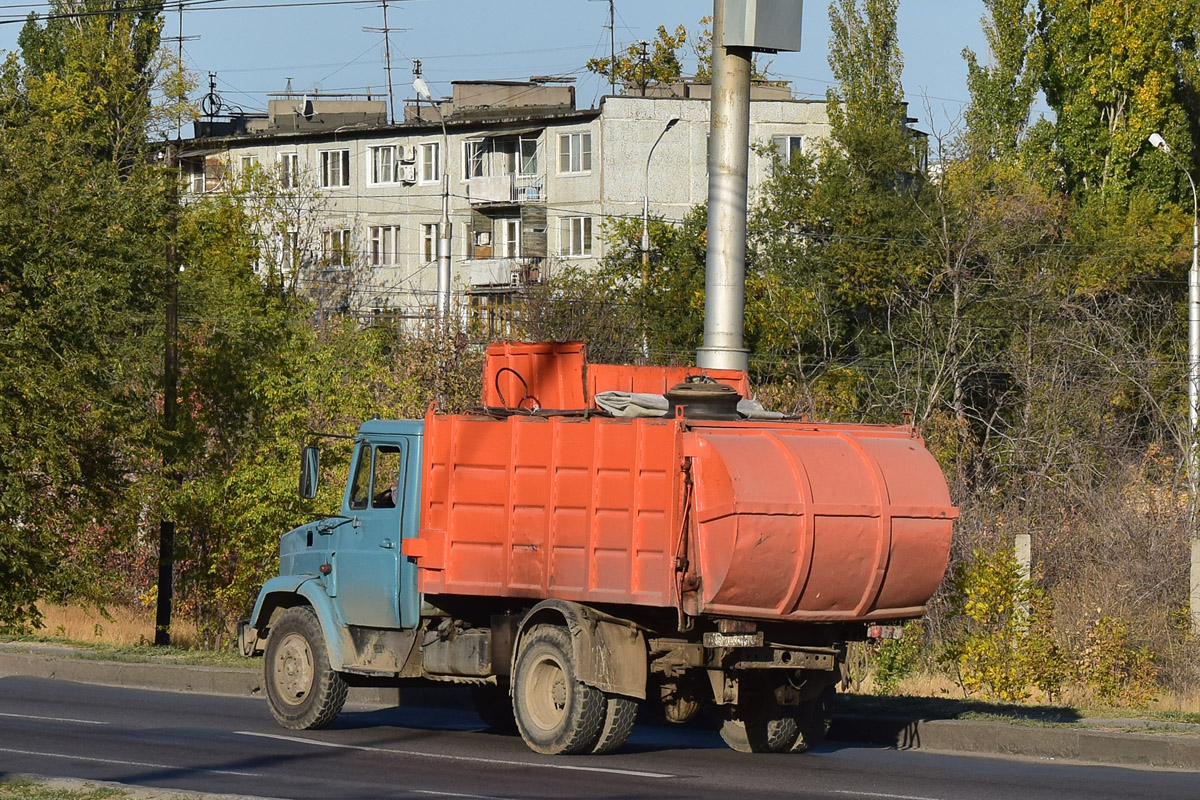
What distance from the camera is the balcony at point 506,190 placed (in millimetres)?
63812

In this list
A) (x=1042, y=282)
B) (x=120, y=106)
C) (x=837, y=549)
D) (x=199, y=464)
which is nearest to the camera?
(x=837, y=549)

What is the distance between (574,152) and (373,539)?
165 feet

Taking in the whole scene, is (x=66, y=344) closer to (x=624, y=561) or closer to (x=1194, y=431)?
(x=624, y=561)

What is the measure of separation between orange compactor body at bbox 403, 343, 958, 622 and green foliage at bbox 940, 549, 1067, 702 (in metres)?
4.09

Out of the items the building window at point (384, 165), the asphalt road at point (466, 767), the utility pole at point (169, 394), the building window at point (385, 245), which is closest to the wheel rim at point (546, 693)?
the asphalt road at point (466, 767)

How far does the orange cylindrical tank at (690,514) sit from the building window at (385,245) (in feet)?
184

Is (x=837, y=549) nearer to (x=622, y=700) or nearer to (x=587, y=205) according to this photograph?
(x=622, y=700)

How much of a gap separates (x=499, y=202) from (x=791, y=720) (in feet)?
173

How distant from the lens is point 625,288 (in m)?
51.1

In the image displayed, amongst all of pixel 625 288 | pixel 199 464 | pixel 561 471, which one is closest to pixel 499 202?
pixel 625 288

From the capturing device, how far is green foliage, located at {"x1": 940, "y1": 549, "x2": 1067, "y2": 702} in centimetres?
1602

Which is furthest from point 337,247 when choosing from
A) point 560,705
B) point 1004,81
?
point 560,705

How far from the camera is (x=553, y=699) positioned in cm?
1241

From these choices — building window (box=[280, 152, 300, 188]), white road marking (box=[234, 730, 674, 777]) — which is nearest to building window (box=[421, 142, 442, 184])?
building window (box=[280, 152, 300, 188])
